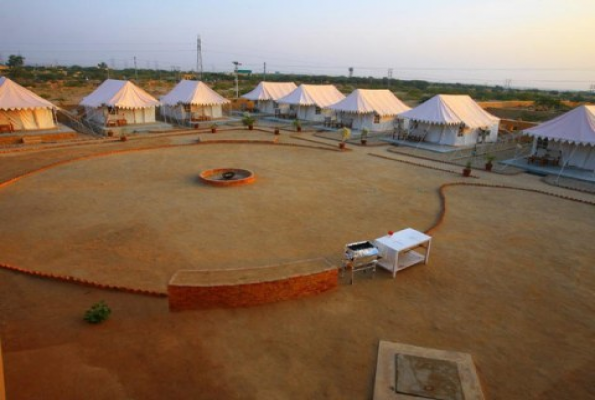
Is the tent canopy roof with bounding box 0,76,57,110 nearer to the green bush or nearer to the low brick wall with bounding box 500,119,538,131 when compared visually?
the green bush

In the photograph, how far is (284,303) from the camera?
6.47 m

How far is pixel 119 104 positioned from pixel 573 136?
82.6 ft

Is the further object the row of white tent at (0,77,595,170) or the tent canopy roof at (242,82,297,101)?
the tent canopy roof at (242,82,297,101)

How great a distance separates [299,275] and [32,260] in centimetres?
565

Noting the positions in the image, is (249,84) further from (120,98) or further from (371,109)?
(371,109)

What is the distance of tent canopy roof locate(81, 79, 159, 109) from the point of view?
24.6 meters

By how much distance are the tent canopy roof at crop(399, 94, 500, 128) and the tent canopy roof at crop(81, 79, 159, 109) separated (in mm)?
17240

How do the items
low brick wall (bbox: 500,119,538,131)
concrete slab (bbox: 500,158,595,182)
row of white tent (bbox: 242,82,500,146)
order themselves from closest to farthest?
concrete slab (bbox: 500,158,595,182) < row of white tent (bbox: 242,82,500,146) < low brick wall (bbox: 500,119,538,131)

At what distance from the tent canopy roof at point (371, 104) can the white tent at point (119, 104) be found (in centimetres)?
1333

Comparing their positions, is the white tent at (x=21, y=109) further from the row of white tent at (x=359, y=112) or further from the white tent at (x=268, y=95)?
the white tent at (x=268, y=95)

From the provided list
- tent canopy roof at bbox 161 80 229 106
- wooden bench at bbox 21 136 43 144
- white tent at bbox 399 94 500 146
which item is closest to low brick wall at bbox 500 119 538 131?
white tent at bbox 399 94 500 146

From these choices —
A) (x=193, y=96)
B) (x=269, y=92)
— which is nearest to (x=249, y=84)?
(x=269, y=92)

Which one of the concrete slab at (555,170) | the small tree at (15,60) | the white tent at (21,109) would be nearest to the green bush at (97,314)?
the concrete slab at (555,170)

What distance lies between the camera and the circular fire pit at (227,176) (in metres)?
13.5
